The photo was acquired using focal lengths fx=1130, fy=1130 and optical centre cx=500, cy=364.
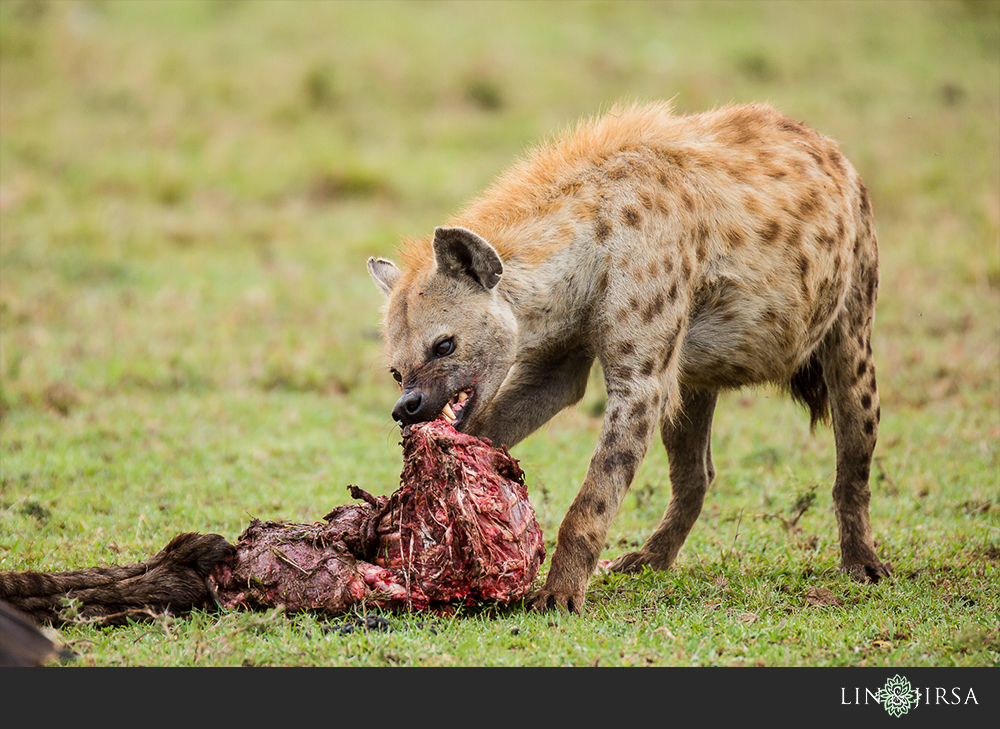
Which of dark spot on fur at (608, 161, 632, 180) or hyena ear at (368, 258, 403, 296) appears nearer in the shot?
dark spot on fur at (608, 161, 632, 180)

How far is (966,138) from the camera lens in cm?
1205

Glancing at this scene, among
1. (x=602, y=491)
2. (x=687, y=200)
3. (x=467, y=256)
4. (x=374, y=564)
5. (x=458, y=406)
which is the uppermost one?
(x=687, y=200)

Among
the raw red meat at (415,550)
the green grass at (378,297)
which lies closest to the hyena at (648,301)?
the raw red meat at (415,550)

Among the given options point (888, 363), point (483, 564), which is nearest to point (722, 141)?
point (483, 564)

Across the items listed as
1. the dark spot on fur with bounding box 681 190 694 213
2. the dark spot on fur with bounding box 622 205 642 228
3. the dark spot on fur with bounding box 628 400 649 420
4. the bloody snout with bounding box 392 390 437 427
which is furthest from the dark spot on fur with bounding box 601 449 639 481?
the dark spot on fur with bounding box 681 190 694 213

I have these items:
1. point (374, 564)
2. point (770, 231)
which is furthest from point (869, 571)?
point (374, 564)

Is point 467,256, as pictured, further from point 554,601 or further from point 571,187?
point 554,601

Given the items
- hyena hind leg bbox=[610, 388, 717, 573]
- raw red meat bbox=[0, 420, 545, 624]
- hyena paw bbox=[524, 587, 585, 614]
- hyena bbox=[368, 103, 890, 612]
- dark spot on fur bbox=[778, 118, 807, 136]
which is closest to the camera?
raw red meat bbox=[0, 420, 545, 624]

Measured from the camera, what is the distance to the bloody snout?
3902mm

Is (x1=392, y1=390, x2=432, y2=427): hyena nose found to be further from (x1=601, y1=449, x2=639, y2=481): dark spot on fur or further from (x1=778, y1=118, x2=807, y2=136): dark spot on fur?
(x1=778, y1=118, x2=807, y2=136): dark spot on fur

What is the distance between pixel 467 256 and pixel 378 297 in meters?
5.09

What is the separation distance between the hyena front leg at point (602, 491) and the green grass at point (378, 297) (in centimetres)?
18

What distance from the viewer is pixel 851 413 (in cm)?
492

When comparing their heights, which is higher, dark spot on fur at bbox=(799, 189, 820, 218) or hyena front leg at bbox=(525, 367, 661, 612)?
dark spot on fur at bbox=(799, 189, 820, 218)
